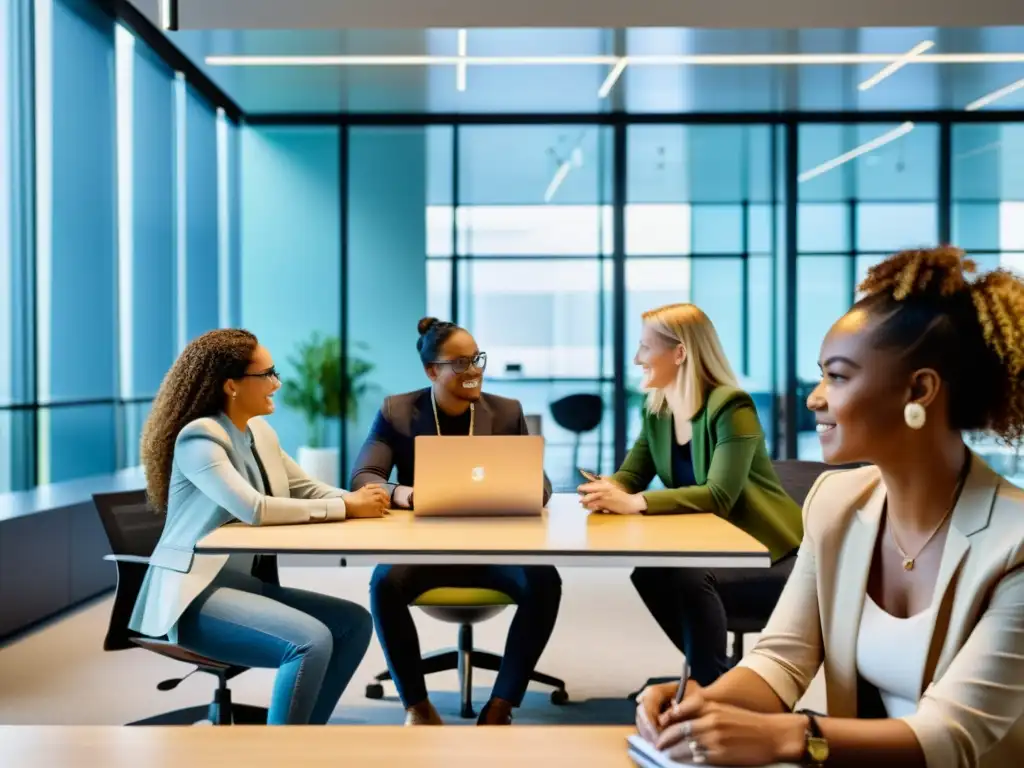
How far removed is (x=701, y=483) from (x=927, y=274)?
6.80 feet

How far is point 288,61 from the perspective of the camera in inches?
297

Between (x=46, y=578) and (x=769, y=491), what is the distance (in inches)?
140

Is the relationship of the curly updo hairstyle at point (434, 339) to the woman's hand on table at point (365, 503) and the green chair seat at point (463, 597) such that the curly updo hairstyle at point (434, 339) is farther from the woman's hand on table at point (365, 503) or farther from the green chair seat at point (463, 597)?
the green chair seat at point (463, 597)

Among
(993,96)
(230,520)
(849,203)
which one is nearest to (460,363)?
(230,520)

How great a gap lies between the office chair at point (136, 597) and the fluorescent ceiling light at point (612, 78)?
17.3 ft

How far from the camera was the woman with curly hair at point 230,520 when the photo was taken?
2.88 m

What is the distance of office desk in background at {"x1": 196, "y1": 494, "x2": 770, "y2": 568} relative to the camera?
2.56 m

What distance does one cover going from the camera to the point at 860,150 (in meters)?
9.27

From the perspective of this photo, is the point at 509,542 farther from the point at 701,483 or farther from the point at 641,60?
the point at 641,60

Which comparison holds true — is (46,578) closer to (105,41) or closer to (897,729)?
(105,41)

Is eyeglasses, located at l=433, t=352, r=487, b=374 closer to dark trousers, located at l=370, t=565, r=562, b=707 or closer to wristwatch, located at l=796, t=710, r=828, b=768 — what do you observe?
dark trousers, located at l=370, t=565, r=562, b=707

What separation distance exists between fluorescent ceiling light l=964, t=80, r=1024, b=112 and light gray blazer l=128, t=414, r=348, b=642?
743 centimetres

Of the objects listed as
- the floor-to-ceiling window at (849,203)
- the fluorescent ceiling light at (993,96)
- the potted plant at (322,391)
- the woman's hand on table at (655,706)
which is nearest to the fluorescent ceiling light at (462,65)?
the potted plant at (322,391)

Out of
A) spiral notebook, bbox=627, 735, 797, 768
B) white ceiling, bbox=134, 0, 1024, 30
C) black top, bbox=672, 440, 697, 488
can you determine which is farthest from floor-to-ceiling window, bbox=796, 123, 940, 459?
white ceiling, bbox=134, 0, 1024, 30
